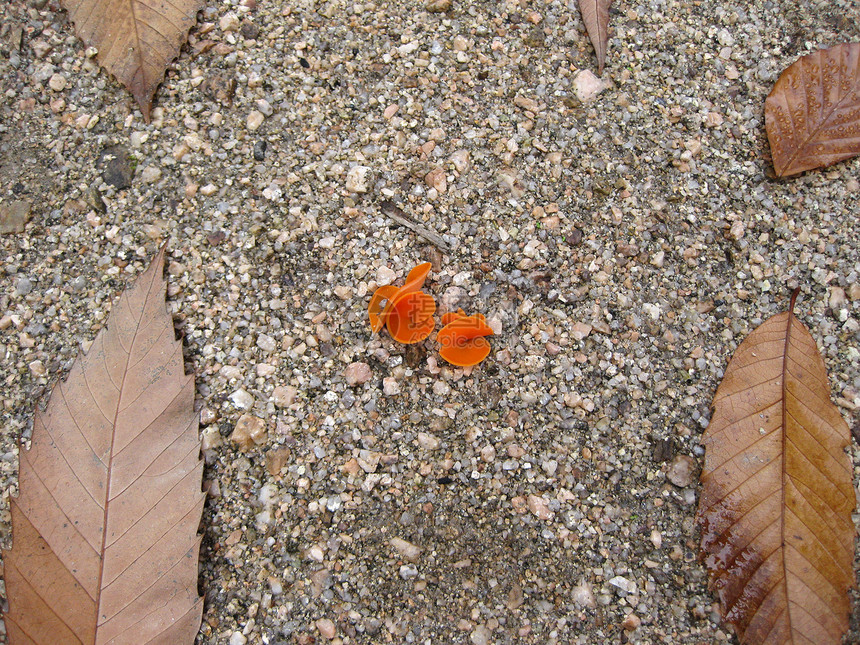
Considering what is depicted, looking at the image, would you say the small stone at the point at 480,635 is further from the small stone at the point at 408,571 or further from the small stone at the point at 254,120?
the small stone at the point at 254,120

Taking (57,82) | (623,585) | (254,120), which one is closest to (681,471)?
(623,585)

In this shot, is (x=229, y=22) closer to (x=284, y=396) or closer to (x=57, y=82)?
(x=57, y=82)

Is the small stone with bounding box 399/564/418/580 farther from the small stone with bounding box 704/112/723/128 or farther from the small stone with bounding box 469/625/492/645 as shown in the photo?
the small stone with bounding box 704/112/723/128

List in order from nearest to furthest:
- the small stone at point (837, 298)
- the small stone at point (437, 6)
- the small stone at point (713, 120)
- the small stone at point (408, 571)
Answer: the small stone at point (408, 571) → the small stone at point (837, 298) → the small stone at point (713, 120) → the small stone at point (437, 6)

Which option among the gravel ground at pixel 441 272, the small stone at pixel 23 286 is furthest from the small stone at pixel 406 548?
the small stone at pixel 23 286

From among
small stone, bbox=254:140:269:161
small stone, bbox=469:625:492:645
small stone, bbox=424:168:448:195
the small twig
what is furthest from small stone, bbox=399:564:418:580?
small stone, bbox=254:140:269:161

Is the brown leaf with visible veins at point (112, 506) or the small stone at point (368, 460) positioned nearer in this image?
the brown leaf with visible veins at point (112, 506)
